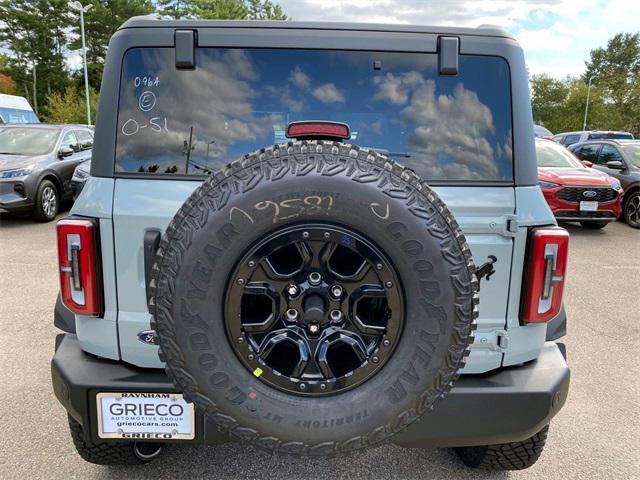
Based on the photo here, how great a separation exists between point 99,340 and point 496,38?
6.40 ft

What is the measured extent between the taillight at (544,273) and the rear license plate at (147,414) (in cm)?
136

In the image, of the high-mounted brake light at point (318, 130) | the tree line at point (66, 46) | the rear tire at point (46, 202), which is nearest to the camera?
the high-mounted brake light at point (318, 130)

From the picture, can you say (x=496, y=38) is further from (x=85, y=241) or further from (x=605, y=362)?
(x=605, y=362)

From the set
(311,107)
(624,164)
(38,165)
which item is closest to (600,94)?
(624,164)

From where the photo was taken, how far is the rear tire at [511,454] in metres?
2.24

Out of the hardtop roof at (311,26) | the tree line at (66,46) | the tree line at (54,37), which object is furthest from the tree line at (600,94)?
the hardtop roof at (311,26)

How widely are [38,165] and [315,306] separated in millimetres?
8823

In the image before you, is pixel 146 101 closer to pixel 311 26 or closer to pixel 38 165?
pixel 311 26

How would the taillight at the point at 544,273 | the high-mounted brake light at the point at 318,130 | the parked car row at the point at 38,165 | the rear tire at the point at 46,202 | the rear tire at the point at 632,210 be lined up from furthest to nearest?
1. the rear tire at the point at 632,210
2. the rear tire at the point at 46,202
3. the parked car row at the point at 38,165
4. the taillight at the point at 544,273
5. the high-mounted brake light at the point at 318,130

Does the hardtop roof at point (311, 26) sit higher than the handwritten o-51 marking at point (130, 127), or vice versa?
the hardtop roof at point (311, 26)

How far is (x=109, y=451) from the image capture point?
2.23 metres

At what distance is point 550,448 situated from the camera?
266cm

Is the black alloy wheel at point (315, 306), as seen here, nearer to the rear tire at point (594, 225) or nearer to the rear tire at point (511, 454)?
the rear tire at point (511, 454)

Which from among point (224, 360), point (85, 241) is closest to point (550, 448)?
point (224, 360)
